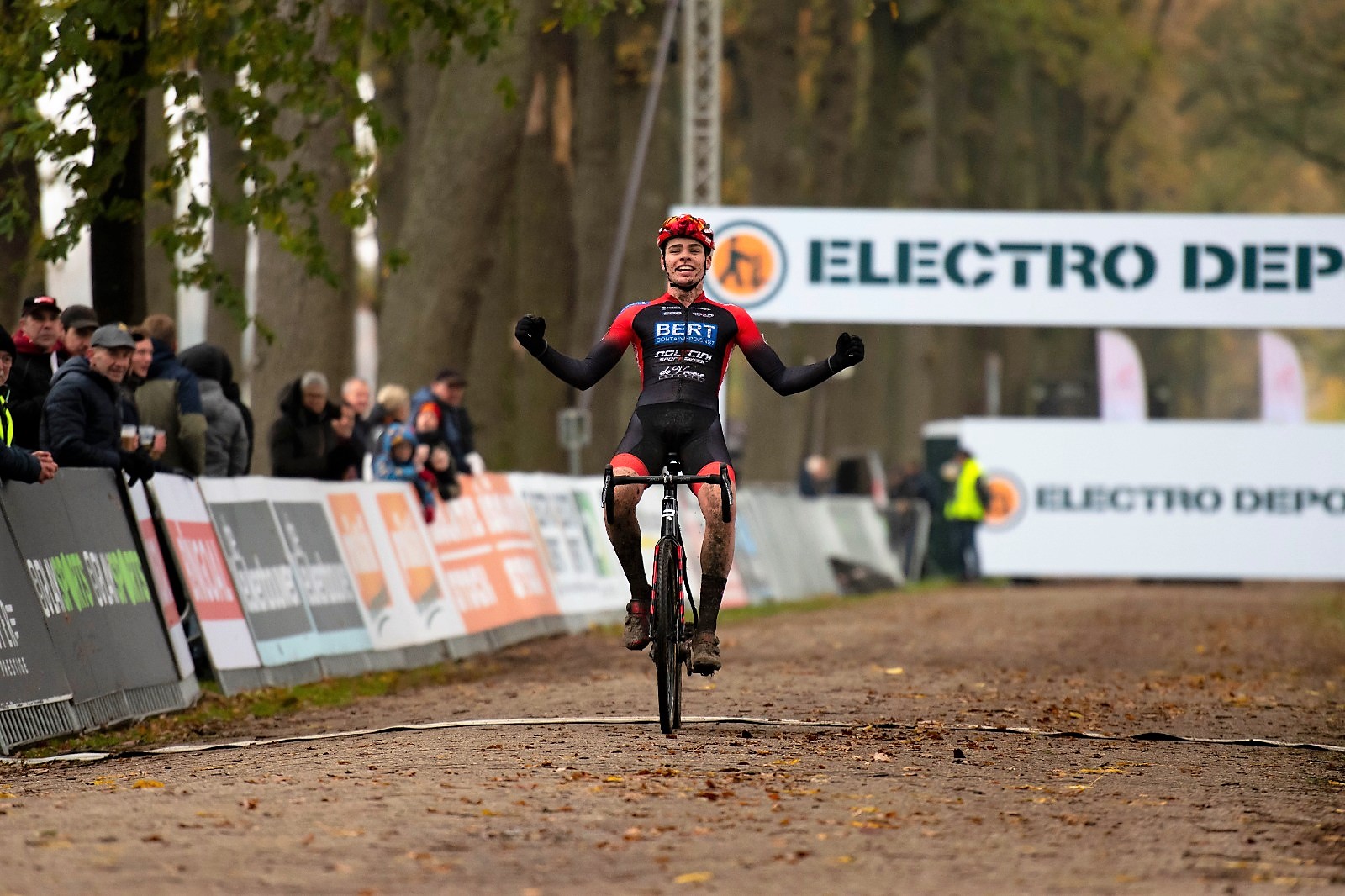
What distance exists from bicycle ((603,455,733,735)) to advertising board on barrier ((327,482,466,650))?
558 centimetres

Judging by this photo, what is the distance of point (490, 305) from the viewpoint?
28.4 meters

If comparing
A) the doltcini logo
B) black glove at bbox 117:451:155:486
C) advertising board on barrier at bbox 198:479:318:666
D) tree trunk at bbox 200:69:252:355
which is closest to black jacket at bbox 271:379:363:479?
advertising board on barrier at bbox 198:479:318:666

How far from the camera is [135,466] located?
12.7 metres

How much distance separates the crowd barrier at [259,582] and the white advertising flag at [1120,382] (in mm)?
18722

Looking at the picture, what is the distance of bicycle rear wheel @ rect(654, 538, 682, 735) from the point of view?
10555mm

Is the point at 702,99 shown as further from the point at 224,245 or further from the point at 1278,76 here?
the point at 1278,76

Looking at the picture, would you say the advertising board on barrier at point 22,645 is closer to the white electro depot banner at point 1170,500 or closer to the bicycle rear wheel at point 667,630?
the bicycle rear wheel at point 667,630

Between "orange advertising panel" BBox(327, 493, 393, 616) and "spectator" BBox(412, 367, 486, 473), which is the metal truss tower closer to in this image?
"spectator" BBox(412, 367, 486, 473)

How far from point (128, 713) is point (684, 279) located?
357 centimetres

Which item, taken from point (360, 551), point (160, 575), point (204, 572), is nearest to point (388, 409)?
point (360, 551)

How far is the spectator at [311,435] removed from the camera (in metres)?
16.9

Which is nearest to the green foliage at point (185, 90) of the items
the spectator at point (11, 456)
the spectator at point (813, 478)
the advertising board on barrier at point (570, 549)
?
the advertising board on barrier at point (570, 549)

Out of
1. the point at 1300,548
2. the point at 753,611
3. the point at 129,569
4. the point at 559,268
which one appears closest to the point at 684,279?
the point at 129,569

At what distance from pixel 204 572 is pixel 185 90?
3.97 m
